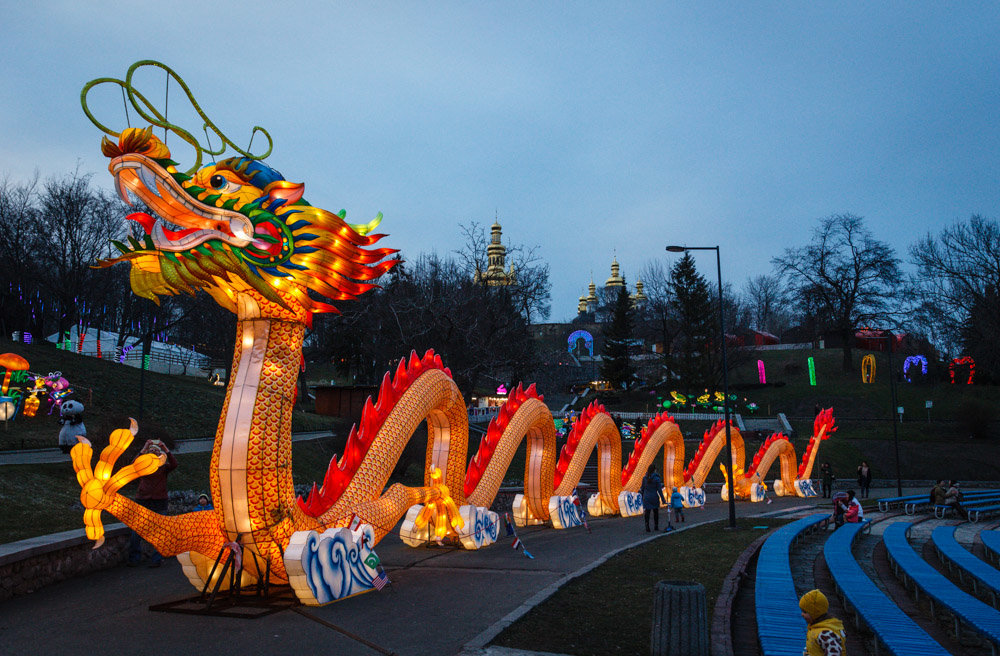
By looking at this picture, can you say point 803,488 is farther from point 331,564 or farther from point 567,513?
point 331,564

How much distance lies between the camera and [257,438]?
778cm

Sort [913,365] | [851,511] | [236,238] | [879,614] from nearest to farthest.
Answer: [879,614], [236,238], [851,511], [913,365]

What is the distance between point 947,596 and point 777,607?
2170 mm

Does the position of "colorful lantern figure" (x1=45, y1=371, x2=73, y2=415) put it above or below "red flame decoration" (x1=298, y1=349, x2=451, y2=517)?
above

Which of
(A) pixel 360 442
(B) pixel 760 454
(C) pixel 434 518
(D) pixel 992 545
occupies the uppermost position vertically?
(A) pixel 360 442

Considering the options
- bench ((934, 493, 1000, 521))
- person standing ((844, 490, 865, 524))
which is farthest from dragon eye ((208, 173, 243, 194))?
bench ((934, 493, 1000, 521))

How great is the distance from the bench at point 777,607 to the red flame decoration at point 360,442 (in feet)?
17.0

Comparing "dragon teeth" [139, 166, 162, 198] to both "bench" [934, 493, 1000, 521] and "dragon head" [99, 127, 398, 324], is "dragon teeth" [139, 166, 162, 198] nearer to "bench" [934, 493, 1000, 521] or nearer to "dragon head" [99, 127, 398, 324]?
"dragon head" [99, 127, 398, 324]

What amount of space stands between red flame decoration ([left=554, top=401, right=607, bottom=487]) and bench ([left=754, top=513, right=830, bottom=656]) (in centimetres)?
560

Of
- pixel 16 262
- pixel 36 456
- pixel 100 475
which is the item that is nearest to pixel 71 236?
pixel 16 262

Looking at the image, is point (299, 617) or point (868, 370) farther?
point (868, 370)

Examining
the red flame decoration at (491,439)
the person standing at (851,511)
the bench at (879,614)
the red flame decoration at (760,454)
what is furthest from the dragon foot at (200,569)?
the red flame decoration at (760,454)

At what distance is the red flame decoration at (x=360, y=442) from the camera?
874 centimetres

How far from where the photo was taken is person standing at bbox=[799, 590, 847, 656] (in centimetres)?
393
